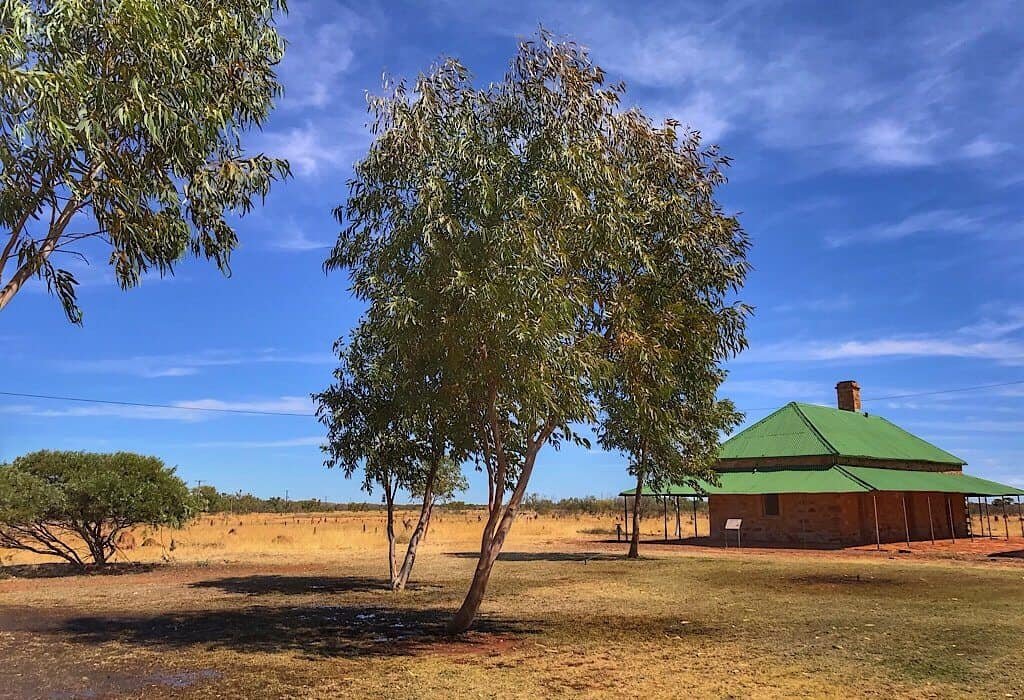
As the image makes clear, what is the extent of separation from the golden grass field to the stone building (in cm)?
897

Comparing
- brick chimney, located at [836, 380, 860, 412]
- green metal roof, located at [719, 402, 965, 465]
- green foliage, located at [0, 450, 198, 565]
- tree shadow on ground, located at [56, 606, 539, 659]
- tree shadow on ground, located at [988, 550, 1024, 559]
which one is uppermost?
brick chimney, located at [836, 380, 860, 412]

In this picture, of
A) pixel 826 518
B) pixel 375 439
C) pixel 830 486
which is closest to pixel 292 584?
pixel 375 439

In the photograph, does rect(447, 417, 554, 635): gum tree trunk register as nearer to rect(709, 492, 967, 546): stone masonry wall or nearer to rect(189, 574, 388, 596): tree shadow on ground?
rect(189, 574, 388, 596): tree shadow on ground

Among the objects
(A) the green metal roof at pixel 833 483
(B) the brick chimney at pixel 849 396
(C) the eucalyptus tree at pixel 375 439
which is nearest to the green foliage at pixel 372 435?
(C) the eucalyptus tree at pixel 375 439

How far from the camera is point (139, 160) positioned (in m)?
10.9

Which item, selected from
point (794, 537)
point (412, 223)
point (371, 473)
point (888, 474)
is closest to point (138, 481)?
point (371, 473)

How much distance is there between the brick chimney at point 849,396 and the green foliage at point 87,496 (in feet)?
136

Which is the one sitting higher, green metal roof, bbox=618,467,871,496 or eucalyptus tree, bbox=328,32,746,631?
eucalyptus tree, bbox=328,32,746,631

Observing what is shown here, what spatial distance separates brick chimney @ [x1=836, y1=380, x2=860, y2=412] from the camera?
52.5 meters

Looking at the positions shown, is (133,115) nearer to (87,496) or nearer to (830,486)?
(87,496)

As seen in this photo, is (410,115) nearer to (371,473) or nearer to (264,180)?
(264,180)

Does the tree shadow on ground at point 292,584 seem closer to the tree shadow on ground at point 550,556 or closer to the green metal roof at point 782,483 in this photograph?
the tree shadow on ground at point 550,556

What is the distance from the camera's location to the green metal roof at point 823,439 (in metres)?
42.0

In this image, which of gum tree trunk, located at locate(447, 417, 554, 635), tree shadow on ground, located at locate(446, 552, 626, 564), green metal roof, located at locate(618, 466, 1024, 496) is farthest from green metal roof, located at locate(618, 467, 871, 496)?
gum tree trunk, located at locate(447, 417, 554, 635)
